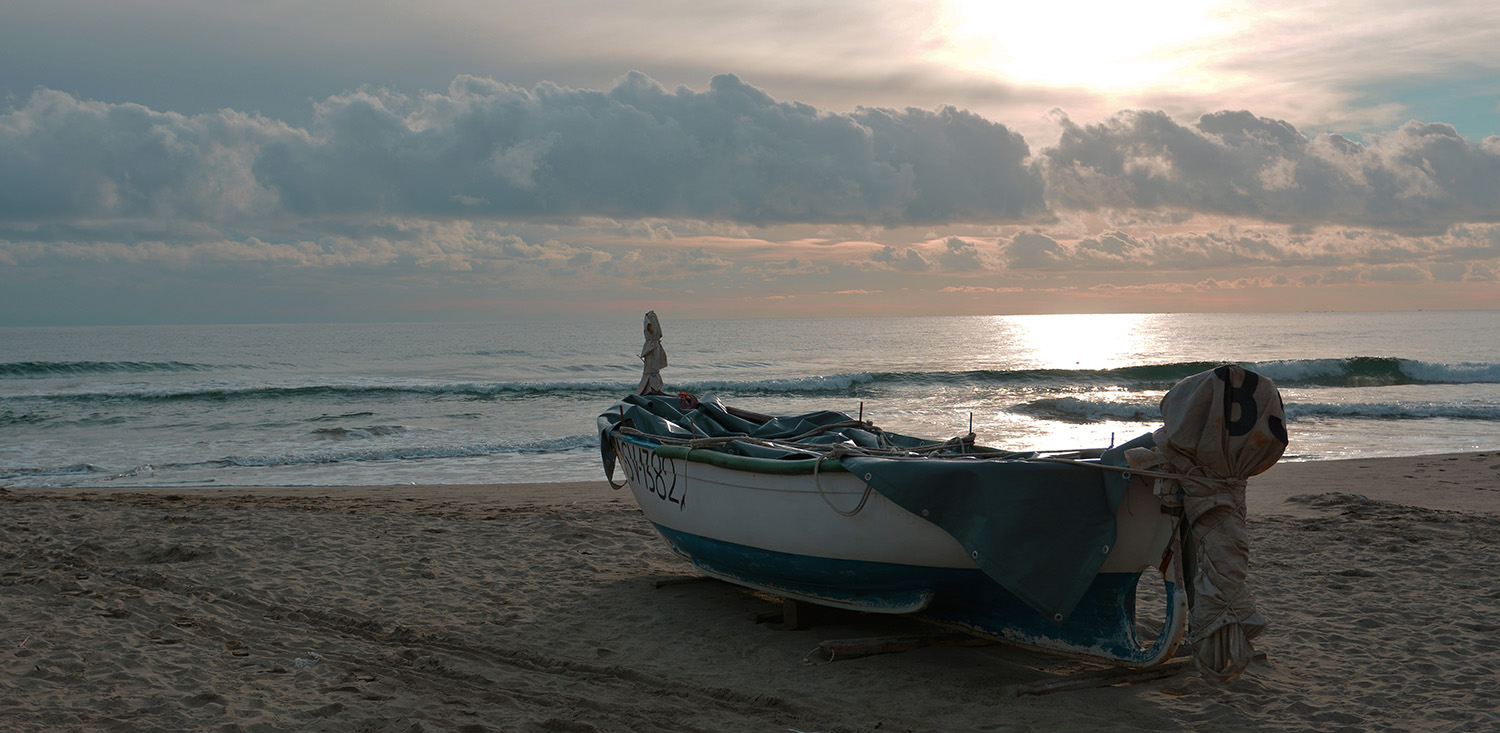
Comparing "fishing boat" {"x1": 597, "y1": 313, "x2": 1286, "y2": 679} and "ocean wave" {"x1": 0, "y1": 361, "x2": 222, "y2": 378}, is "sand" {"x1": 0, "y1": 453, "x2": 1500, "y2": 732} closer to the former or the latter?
"fishing boat" {"x1": 597, "y1": 313, "x2": 1286, "y2": 679}

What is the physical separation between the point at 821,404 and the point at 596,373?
1352cm

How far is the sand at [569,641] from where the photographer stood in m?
4.24

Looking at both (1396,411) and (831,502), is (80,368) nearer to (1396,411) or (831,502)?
(831,502)

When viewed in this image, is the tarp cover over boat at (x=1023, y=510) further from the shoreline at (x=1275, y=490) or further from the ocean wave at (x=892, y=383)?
the ocean wave at (x=892, y=383)

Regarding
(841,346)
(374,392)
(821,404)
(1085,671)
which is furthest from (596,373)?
(1085,671)

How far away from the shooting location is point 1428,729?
4.00 meters

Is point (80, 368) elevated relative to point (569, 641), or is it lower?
elevated

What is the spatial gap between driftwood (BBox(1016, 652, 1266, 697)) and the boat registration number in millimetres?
2578

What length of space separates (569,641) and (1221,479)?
3.83m

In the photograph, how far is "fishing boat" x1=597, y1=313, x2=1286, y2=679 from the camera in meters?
4.03

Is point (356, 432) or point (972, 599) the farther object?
point (356, 432)

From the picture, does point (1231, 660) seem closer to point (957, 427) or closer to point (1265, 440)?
point (1265, 440)

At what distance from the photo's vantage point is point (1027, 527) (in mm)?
4242

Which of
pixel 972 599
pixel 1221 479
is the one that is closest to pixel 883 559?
pixel 972 599
